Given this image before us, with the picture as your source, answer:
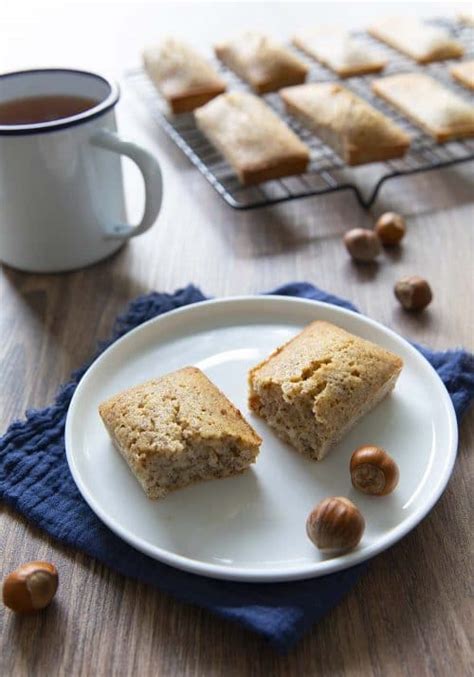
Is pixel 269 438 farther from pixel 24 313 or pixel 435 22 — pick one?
pixel 435 22

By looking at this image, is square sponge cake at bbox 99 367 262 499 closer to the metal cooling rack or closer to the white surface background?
the metal cooling rack

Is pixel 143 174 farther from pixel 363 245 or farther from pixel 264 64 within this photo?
pixel 264 64

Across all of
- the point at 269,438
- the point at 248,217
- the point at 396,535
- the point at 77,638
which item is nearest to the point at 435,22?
the point at 248,217

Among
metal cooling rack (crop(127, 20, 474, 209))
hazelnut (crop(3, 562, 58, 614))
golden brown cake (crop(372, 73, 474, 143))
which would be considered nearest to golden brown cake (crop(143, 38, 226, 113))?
metal cooling rack (crop(127, 20, 474, 209))

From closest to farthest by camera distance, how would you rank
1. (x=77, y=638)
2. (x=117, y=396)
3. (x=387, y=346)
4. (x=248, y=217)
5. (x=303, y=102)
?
(x=77, y=638), (x=117, y=396), (x=387, y=346), (x=248, y=217), (x=303, y=102)

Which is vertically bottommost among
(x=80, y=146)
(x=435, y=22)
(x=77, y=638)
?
(x=435, y=22)

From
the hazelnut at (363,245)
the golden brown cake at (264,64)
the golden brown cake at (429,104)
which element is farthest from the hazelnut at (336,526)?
the golden brown cake at (264,64)

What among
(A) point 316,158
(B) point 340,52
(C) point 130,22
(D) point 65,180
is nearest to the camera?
(D) point 65,180

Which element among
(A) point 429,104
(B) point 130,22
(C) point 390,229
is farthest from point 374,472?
(B) point 130,22
